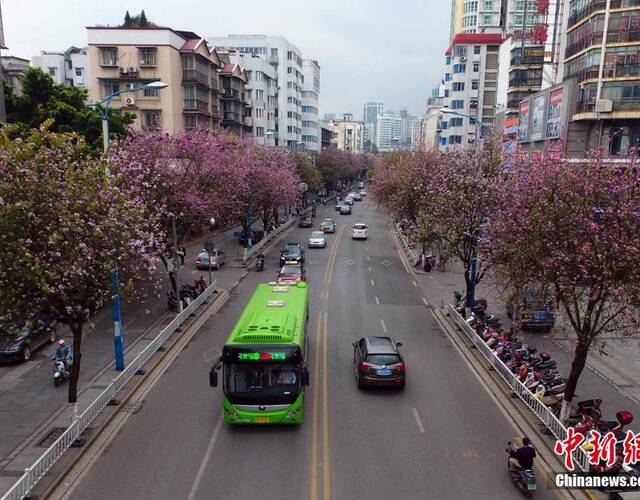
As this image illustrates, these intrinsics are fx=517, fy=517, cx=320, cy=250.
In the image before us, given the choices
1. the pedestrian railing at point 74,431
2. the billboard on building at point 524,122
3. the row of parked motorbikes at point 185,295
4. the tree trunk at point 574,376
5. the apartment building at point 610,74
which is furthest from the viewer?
the billboard on building at point 524,122

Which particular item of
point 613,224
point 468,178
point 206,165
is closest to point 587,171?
point 613,224

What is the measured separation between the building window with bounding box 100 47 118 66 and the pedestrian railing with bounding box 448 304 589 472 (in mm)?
42717

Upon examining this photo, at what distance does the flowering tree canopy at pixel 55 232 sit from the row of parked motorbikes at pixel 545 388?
37.8ft

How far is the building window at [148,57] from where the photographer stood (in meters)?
49.2

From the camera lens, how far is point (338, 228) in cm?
6581

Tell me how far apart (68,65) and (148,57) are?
40.7 m

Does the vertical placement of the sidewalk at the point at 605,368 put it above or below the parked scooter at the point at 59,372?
below

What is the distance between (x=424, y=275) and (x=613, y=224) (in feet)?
85.7

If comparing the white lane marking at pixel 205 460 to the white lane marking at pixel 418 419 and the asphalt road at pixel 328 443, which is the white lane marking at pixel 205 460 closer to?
the asphalt road at pixel 328 443

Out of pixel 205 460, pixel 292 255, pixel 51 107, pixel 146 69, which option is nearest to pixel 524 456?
pixel 205 460

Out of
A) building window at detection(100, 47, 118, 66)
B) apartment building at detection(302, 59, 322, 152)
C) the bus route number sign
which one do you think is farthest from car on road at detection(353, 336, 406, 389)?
apartment building at detection(302, 59, 322, 152)

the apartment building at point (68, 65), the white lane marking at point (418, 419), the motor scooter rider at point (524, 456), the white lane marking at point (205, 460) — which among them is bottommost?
the white lane marking at point (418, 419)

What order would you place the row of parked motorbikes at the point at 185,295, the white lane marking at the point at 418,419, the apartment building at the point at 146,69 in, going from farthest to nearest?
1. the apartment building at the point at 146,69
2. the row of parked motorbikes at the point at 185,295
3. the white lane marking at the point at 418,419

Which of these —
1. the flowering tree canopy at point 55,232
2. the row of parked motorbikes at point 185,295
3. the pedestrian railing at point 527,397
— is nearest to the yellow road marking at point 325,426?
the pedestrian railing at point 527,397
